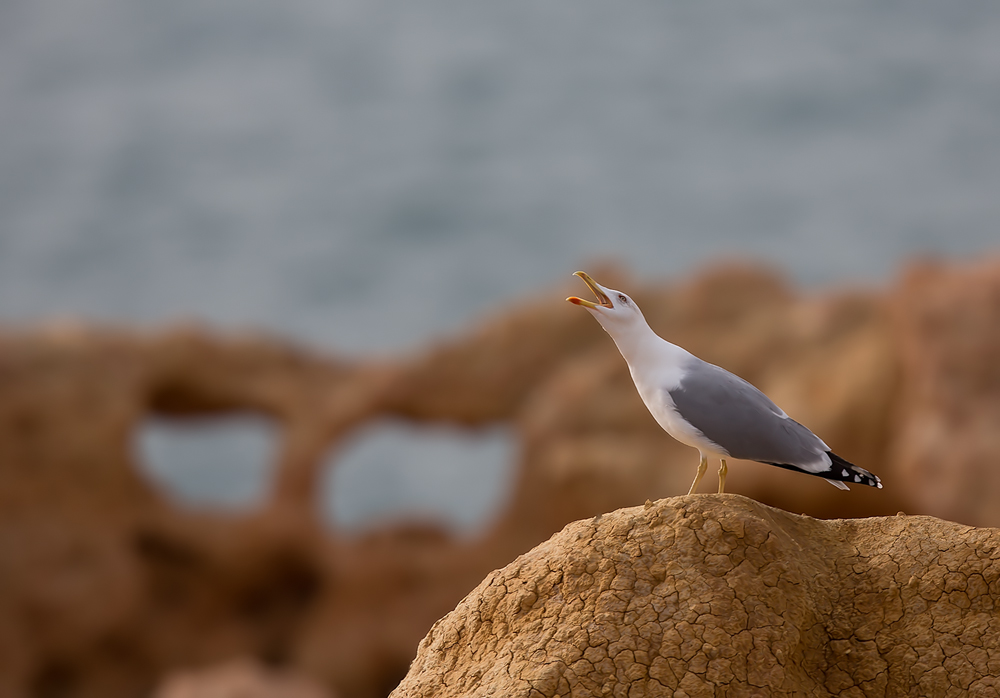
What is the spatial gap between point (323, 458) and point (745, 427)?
12681 mm

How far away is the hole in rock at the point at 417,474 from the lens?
2673 centimetres

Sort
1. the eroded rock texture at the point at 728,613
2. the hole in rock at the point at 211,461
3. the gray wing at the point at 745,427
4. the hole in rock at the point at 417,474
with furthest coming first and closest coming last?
the hole in rock at the point at 211,461
the hole in rock at the point at 417,474
the gray wing at the point at 745,427
the eroded rock texture at the point at 728,613

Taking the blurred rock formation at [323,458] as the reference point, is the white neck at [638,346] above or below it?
below

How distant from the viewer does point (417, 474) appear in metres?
27.1

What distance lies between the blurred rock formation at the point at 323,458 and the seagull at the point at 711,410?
8.46m

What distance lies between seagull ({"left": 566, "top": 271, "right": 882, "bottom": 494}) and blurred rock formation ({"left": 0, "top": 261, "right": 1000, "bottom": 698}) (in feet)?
27.8

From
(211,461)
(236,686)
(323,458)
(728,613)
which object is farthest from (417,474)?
(728,613)

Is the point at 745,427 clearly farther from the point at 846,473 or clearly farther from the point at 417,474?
the point at 417,474

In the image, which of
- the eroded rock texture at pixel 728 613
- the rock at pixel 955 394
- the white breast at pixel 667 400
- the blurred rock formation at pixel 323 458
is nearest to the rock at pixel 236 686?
the blurred rock formation at pixel 323 458

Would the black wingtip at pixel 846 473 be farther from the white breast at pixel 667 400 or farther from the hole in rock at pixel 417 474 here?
the hole in rock at pixel 417 474

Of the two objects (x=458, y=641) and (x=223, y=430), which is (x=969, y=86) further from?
(x=458, y=641)

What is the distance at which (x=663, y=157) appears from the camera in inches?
1047

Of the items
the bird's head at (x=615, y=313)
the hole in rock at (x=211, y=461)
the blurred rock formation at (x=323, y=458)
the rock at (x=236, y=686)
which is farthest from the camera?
the hole in rock at (x=211, y=461)

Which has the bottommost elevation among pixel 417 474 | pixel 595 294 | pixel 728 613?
pixel 728 613
